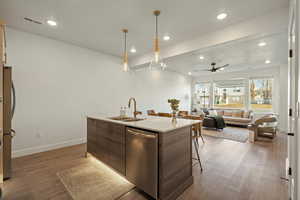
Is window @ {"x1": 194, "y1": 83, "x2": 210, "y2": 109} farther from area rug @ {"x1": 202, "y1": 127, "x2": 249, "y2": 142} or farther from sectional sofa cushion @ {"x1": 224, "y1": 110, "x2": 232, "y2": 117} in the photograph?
area rug @ {"x1": 202, "y1": 127, "x2": 249, "y2": 142}

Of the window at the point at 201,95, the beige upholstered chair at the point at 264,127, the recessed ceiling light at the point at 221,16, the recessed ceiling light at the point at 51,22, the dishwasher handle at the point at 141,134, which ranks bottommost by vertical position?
the beige upholstered chair at the point at 264,127

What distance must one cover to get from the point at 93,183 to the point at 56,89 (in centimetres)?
Result: 260

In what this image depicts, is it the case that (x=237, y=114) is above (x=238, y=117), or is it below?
above

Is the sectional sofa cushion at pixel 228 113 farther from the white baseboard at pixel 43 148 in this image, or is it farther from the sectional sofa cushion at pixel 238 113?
the white baseboard at pixel 43 148

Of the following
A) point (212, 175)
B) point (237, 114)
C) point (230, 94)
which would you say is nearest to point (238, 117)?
point (237, 114)

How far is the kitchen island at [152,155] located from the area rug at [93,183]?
7.9 inches

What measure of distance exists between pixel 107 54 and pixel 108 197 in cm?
397

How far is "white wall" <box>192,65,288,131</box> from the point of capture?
523cm

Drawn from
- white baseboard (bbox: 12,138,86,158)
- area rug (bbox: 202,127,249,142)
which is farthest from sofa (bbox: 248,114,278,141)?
white baseboard (bbox: 12,138,86,158)

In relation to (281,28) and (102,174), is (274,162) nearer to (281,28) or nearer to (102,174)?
(281,28)

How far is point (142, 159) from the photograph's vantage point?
167 centimetres

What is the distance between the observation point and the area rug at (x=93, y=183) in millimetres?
1771

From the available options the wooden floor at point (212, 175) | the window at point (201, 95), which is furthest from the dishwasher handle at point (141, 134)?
the window at point (201, 95)

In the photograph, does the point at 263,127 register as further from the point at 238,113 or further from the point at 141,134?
the point at 141,134
